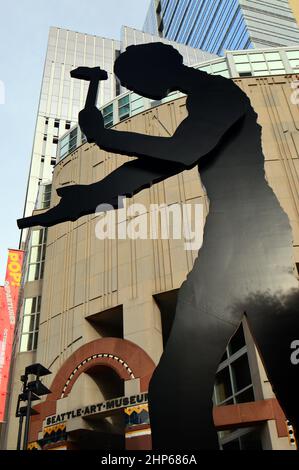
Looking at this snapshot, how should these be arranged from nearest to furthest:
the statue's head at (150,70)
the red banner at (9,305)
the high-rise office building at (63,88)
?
the statue's head at (150,70) < the red banner at (9,305) < the high-rise office building at (63,88)

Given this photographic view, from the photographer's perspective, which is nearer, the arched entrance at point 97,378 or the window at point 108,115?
the arched entrance at point 97,378

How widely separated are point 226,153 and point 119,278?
17498 mm

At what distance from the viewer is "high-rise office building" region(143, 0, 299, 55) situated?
7338 centimetres

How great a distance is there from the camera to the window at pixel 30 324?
92.5 feet

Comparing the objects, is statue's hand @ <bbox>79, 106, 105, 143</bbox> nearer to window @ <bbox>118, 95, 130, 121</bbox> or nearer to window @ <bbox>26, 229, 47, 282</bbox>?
window @ <bbox>118, 95, 130, 121</bbox>

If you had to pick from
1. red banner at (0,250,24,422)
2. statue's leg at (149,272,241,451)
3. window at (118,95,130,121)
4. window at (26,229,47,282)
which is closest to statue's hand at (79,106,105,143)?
statue's leg at (149,272,241,451)

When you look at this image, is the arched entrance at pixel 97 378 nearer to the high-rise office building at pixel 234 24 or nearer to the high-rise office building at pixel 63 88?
the high-rise office building at pixel 63 88

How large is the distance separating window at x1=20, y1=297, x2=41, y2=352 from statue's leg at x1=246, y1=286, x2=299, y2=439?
2545 cm

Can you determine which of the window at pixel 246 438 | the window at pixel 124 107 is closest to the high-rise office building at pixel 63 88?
the window at pixel 124 107

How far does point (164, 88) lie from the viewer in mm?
5941

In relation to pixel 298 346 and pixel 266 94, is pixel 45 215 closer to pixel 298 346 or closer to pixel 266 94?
pixel 298 346

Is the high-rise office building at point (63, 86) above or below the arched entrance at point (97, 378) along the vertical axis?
above

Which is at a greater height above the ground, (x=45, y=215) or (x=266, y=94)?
(x=266, y=94)
